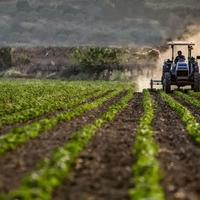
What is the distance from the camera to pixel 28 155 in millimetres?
13719

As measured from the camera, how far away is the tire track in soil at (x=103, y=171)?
9938 mm

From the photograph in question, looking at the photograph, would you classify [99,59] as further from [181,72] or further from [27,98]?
[27,98]

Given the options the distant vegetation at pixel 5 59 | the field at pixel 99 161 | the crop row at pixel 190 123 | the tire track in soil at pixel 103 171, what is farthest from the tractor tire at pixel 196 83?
the distant vegetation at pixel 5 59

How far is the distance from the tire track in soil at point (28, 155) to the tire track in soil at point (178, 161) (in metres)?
2.61

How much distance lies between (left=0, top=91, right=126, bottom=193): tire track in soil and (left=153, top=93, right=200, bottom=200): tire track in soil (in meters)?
2.61

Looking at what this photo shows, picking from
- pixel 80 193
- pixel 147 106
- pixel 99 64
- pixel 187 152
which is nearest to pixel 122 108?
pixel 147 106

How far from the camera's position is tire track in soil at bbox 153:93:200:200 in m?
10.4

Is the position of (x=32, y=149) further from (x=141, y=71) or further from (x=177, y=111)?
(x=141, y=71)

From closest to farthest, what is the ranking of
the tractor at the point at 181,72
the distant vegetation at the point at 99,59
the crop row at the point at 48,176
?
the crop row at the point at 48,176
the tractor at the point at 181,72
the distant vegetation at the point at 99,59

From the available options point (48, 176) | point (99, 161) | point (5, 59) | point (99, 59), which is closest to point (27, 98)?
point (99, 161)

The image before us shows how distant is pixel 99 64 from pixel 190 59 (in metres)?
94.8

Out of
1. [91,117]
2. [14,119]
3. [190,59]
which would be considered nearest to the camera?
[14,119]

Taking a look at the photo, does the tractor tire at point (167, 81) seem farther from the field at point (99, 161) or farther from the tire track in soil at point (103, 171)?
the tire track in soil at point (103, 171)

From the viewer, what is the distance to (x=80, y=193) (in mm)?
10000
